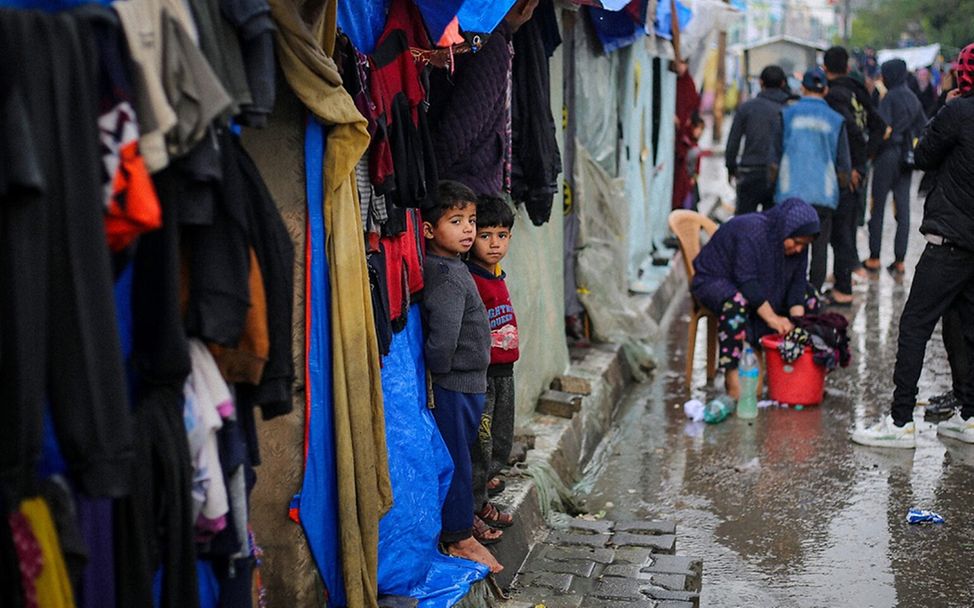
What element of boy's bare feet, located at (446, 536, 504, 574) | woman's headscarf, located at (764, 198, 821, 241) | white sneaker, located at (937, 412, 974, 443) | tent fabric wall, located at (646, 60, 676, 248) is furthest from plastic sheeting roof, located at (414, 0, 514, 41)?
tent fabric wall, located at (646, 60, 676, 248)

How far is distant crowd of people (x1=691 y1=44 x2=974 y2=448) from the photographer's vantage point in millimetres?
6984

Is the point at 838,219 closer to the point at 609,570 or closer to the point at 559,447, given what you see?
the point at 559,447

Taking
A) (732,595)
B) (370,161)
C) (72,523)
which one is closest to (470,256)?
(370,161)

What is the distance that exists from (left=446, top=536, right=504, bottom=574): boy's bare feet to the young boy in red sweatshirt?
220 millimetres

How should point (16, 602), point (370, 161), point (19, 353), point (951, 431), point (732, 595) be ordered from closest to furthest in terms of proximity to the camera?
point (19, 353) < point (16, 602) < point (370, 161) < point (732, 595) < point (951, 431)

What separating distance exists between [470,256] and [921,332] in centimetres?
311

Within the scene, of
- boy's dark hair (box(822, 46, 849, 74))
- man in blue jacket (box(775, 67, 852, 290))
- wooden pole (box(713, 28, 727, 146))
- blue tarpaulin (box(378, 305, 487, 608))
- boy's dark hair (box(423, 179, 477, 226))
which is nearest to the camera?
blue tarpaulin (box(378, 305, 487, 608))

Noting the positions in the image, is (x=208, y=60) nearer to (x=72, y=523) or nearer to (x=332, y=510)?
(x=72, y=523)

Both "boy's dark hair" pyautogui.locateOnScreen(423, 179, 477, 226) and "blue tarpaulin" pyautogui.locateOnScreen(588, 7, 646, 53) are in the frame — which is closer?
"boy's dark hair" pyautogui.locateOnScreen(423, 179, 477, 226)

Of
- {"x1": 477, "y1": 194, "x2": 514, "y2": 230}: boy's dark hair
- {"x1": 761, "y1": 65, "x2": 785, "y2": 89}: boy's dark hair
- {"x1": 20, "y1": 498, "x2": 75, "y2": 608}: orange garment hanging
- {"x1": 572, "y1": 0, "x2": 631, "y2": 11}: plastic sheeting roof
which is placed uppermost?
{"x1": 572, "y1": 0, "x2": 631, "y2": 11}: plastic sheeting roof

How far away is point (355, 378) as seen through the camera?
4.12m

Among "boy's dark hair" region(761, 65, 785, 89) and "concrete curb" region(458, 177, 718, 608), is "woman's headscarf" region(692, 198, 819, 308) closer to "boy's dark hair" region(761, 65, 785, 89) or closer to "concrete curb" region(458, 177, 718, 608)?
"concrete curb" region(458, 177, 718, 608)

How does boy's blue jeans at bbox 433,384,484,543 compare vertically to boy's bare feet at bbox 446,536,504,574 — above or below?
above

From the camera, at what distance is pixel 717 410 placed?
8.07m
